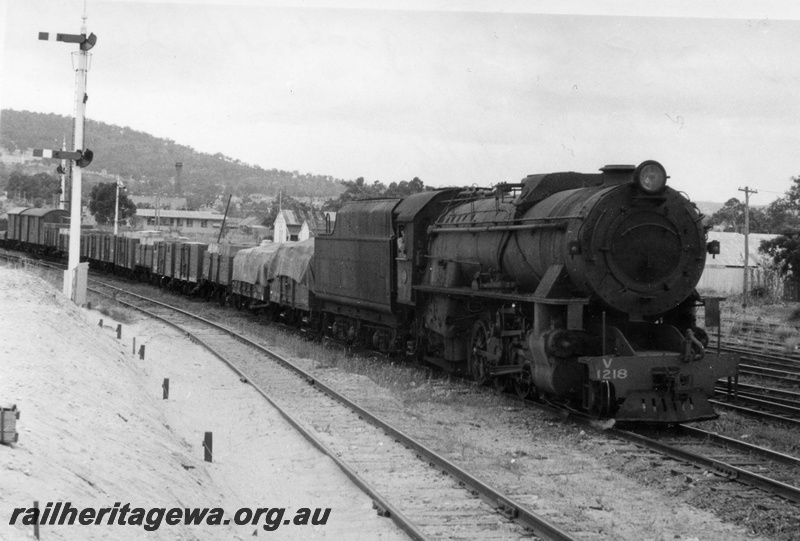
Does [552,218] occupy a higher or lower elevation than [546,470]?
higher

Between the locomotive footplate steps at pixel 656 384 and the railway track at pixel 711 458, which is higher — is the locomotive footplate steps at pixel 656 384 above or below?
above

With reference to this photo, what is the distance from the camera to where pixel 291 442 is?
1073cm

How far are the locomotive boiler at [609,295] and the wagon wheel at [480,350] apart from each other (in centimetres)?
78

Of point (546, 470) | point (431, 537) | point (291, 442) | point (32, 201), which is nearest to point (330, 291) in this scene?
point (291, 442)

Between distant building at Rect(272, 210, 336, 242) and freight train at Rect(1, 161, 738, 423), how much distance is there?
171ft

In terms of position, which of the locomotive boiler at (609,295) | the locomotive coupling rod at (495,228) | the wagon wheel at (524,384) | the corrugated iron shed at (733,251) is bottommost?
the wagon wheel at (524,384)

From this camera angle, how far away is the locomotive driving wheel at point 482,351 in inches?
517

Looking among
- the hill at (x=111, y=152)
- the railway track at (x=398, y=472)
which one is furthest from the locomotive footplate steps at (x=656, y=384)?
the hill at (x=111, y=152)

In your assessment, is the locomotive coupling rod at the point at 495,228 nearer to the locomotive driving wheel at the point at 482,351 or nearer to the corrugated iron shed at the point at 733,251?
the locomotive driving wheel at the point at 482,351

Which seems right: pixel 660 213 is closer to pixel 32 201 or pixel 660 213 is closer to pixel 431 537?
pixel 431 537

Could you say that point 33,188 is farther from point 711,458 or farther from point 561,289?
point 711,458

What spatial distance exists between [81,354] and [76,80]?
1286 cm

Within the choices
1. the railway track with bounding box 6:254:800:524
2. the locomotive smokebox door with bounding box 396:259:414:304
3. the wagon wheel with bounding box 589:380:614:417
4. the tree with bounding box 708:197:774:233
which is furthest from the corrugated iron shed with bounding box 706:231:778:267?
the railway track with bounding box 6:254:800:524

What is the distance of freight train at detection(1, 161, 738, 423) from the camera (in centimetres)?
1080
